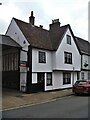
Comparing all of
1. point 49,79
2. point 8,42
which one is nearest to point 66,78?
point 49,79

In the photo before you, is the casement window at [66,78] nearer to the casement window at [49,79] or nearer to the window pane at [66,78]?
the window pane at [66,78]

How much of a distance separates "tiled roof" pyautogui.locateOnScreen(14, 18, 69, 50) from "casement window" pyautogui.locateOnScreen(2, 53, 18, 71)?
258cm

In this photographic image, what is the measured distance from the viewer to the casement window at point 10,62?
25.3m

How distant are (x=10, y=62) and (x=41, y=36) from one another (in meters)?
4.75

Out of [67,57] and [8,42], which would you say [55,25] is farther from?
[8,42]

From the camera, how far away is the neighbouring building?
77.3 feet

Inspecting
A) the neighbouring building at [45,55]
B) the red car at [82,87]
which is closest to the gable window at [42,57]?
the neighbouring building at [45,55]

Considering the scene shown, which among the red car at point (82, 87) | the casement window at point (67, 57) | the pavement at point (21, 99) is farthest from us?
the casement window at point (67, 57)

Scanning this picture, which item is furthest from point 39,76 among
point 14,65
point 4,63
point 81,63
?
point 81,63

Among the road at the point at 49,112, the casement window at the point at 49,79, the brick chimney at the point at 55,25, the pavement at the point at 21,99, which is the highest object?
the brick chimney at the point at 55,25

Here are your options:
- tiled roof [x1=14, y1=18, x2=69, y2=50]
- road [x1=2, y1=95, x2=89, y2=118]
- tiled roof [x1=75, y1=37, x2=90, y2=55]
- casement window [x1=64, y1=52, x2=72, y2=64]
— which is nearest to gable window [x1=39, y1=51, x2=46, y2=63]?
tiled roof [x1=14, y1=18, x2=69, y2=50]

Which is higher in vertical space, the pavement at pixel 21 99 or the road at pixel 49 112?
the road at pixel 49 112

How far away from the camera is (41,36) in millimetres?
27156

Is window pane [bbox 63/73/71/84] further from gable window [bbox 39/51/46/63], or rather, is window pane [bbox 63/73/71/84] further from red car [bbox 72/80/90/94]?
red car [bbox 72/80/90/94]
